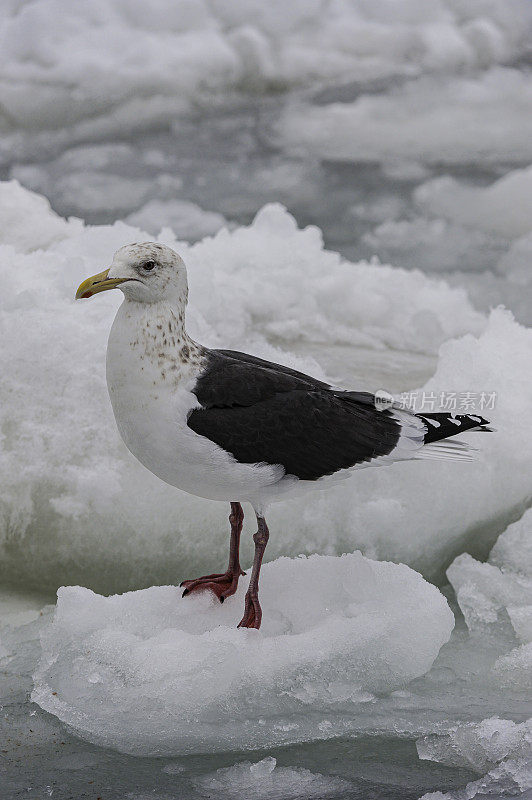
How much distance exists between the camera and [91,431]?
128 inches

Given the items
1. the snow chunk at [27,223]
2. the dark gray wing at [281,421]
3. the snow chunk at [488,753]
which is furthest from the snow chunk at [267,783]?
the snow chunk at [27,223]

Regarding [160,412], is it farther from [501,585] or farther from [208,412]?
[501,585]

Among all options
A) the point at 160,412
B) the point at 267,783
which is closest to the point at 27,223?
the point at 160,412

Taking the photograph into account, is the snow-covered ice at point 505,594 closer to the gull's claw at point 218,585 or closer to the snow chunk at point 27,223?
the gull's claw at point 218,585

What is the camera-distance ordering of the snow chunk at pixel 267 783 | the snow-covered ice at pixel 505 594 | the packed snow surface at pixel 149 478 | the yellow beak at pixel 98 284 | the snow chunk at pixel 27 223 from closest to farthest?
the snow chunk at pixel 267 783 < the yellow beak at pixel 98 284 < the snow-covered ice at pixel 505 594 < the packed snow surface at pixel 149 478 < the snow chunk at pixel 27 223

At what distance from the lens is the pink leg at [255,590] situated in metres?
2.56

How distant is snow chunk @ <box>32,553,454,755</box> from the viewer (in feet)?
7.62

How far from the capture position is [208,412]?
2336mm

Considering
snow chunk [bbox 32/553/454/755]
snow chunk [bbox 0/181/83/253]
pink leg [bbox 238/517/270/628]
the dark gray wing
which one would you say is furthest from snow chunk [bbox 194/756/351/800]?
snow chunk [bbox 0/181/83/253]

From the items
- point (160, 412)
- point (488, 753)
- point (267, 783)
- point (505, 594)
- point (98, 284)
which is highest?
point (98, 284)

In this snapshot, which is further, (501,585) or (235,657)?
(501,585)

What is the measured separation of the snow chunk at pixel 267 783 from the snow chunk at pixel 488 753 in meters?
0.26

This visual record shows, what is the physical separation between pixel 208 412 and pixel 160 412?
125 millimetres

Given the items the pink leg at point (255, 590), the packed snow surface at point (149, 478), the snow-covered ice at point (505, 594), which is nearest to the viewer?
the pink leg at point (255, 590)
